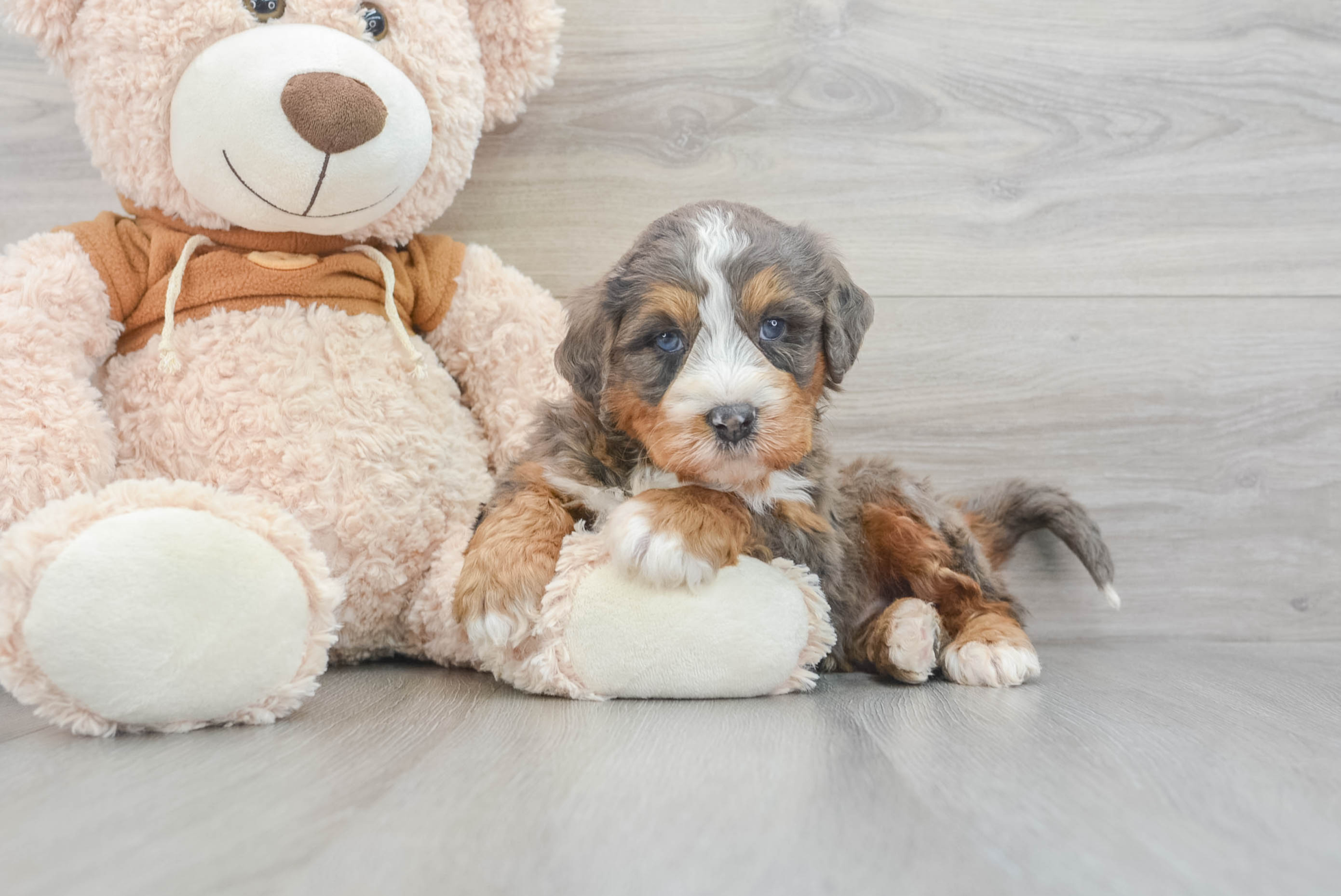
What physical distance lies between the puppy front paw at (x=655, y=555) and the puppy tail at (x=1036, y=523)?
87 centimetres

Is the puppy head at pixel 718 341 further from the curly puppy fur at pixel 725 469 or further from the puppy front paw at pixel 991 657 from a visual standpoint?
the puppy front paw at pixel 991 657

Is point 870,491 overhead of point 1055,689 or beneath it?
overhead

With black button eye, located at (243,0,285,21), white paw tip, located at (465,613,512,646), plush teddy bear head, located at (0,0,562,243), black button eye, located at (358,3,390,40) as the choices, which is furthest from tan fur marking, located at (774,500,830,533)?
black button eye, located at (243,0,285,21)

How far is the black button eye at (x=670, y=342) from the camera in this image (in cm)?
159

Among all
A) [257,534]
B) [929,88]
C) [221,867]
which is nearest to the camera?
[221,867]

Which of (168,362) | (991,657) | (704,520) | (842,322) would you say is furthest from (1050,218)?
(168,362)

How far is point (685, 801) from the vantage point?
1.09 metres

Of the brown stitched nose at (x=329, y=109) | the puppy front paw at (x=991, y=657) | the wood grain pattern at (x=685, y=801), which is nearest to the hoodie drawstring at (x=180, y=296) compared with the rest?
the brown stitched nose at (x=329, y=109)

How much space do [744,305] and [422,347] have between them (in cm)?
73

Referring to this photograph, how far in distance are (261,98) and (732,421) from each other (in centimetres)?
95

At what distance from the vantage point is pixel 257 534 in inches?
55.3

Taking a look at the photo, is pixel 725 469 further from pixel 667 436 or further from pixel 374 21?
pixel 374 21

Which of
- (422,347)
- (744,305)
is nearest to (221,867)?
(744,305)

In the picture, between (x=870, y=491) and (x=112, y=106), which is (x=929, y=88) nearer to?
(x=870, y=491)
